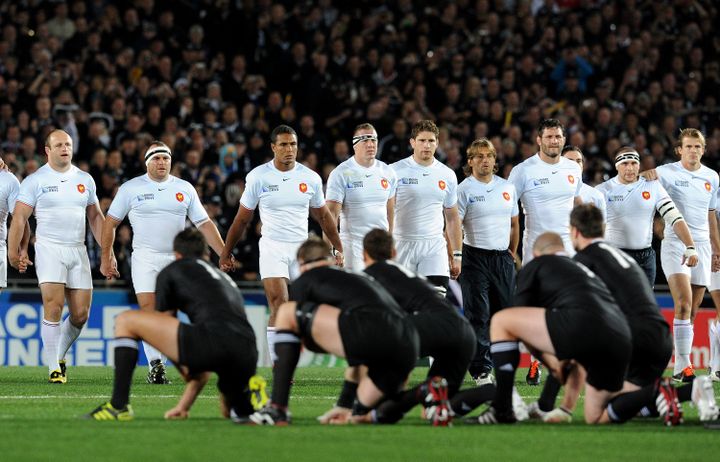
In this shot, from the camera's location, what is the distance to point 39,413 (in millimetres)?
10992

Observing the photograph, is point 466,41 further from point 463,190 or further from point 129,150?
point 463,190

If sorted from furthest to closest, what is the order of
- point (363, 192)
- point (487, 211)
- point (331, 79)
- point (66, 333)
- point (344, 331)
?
point (331, 79), point (66, 333), point (487, 211), point (363, 192), point (344, 331)

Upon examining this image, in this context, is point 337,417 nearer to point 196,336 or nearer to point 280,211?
point 196,336

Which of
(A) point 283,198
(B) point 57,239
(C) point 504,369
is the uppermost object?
(A) point 283,198

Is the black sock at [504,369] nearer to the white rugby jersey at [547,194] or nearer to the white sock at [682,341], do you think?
the white rugby jersey at [547,194]

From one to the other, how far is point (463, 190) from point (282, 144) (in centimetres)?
216

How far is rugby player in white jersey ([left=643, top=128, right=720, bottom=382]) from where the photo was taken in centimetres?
1538

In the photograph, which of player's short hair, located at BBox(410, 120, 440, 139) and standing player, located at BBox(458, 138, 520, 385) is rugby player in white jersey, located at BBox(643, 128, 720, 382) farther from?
player's short hair, located at BBox(410, 120, 440, 139)

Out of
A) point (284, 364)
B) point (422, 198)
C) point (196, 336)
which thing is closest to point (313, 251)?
point (284, 364)

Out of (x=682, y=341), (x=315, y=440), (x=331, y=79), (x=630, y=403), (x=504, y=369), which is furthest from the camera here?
(x=331, y=79)

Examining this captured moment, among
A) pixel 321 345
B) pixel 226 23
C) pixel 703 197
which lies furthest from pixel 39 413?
pixel 226 23

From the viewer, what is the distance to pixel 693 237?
616 inches

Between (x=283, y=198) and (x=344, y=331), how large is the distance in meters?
5.34

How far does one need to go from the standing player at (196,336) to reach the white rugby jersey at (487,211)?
5477mm
